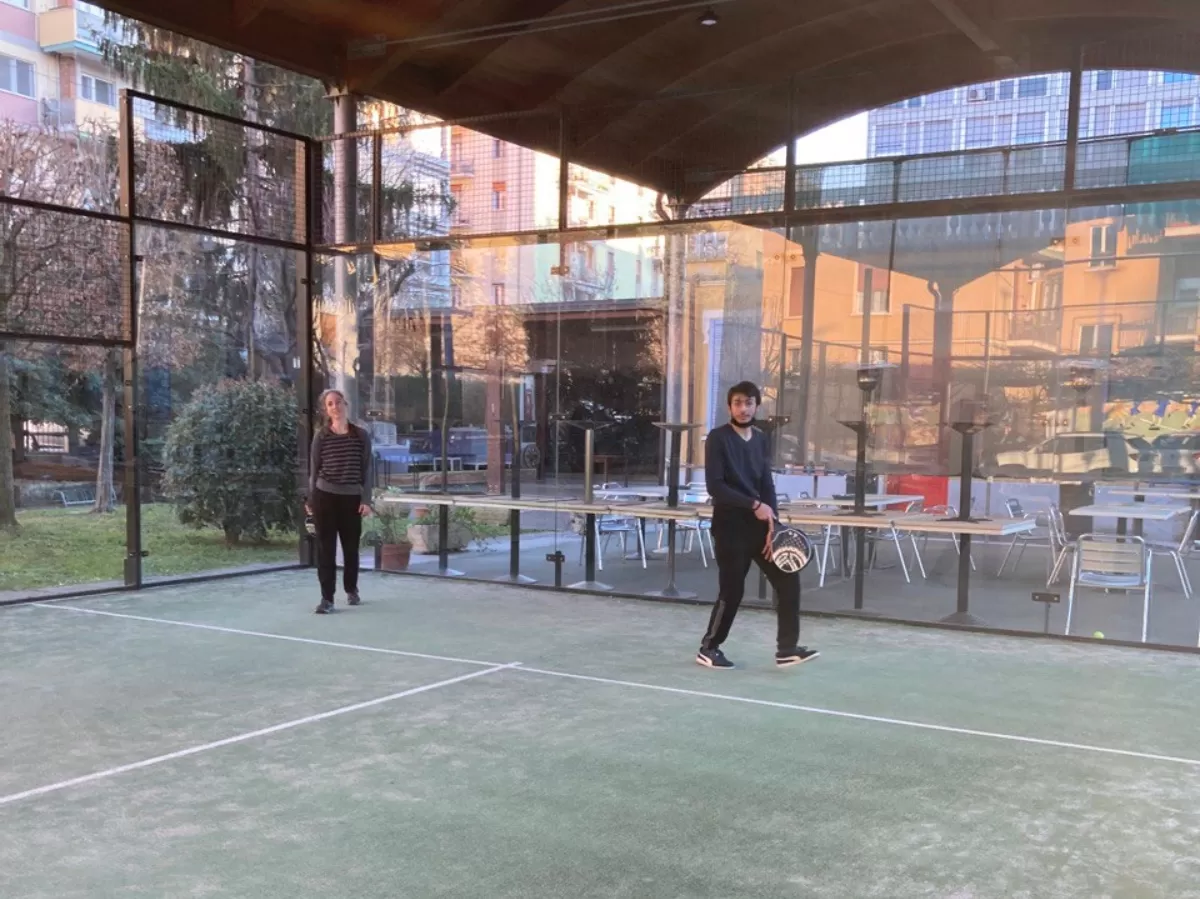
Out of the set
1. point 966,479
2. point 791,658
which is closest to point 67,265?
point 791,658

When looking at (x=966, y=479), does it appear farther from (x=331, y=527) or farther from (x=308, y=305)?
(x=308, y=305)

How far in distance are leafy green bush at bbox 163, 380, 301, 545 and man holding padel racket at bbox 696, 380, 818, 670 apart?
5953 millimetres

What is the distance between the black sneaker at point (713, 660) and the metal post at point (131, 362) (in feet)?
16.6

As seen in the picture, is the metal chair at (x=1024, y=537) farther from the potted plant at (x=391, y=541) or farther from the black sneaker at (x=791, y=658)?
the potted plant at (x=391, y=541)

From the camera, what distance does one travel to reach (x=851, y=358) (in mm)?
7723

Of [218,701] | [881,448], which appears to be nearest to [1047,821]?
[218,701]

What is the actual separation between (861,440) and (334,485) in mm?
3903

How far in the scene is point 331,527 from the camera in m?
7.31

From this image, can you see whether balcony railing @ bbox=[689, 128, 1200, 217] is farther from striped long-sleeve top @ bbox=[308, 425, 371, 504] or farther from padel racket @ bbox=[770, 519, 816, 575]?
striped long-sleeve top @ bbox=[308, 425, 371, 504]

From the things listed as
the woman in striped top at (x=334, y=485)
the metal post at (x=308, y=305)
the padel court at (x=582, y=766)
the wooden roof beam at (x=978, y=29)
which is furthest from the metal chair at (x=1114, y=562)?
the metal post at (x=308, y=305)

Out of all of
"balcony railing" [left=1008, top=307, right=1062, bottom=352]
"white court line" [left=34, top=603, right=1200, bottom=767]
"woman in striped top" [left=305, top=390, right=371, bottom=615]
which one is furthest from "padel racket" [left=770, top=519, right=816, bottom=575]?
"woman in striped top" [left=305, top=390, right=371, bottom=615]

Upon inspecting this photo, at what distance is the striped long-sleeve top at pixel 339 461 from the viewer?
286 inches

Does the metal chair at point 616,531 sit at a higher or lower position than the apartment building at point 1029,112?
lower

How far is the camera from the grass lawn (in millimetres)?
9312
